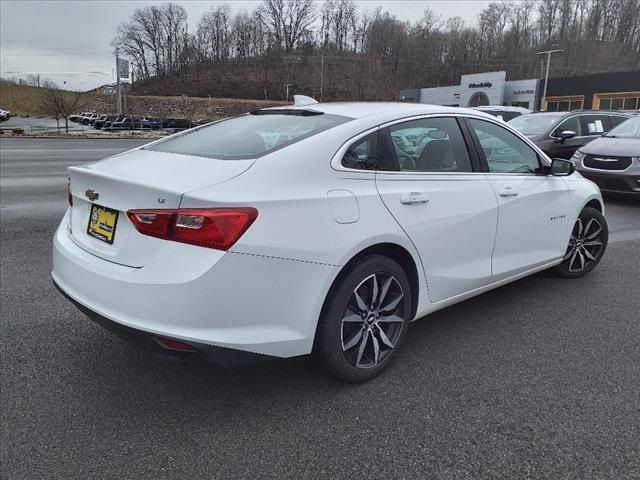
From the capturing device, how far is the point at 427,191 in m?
3.12

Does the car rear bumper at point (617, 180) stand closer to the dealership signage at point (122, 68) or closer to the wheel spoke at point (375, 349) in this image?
the wheel spoke at point (375, 349)

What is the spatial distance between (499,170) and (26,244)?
5.25 metres

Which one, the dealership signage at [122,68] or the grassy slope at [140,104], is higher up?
the dealership signage at [122,68]

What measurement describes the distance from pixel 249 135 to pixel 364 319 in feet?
4.25

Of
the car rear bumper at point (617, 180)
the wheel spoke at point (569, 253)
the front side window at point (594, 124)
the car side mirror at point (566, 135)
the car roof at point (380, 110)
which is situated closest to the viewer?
the car roof at point (380, 110)

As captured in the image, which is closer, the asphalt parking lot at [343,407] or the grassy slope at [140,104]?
the asphalt parking lot at [343,407]

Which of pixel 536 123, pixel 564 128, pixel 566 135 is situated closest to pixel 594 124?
pixel 564 128

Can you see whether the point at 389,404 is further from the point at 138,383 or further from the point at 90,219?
the point at 90,219

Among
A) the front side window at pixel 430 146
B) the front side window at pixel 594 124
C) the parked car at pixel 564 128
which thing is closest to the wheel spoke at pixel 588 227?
the front side window at pixel 430 146

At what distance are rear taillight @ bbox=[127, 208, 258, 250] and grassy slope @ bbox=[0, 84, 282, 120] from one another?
91.6m

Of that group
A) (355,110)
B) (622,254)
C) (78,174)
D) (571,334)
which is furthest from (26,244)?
(622,254)

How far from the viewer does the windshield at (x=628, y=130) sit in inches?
382

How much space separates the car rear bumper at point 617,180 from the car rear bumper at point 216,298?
819cm

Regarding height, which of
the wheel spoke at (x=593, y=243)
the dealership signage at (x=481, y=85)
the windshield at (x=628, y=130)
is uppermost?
the dealership signage at (x=481, y=85)
